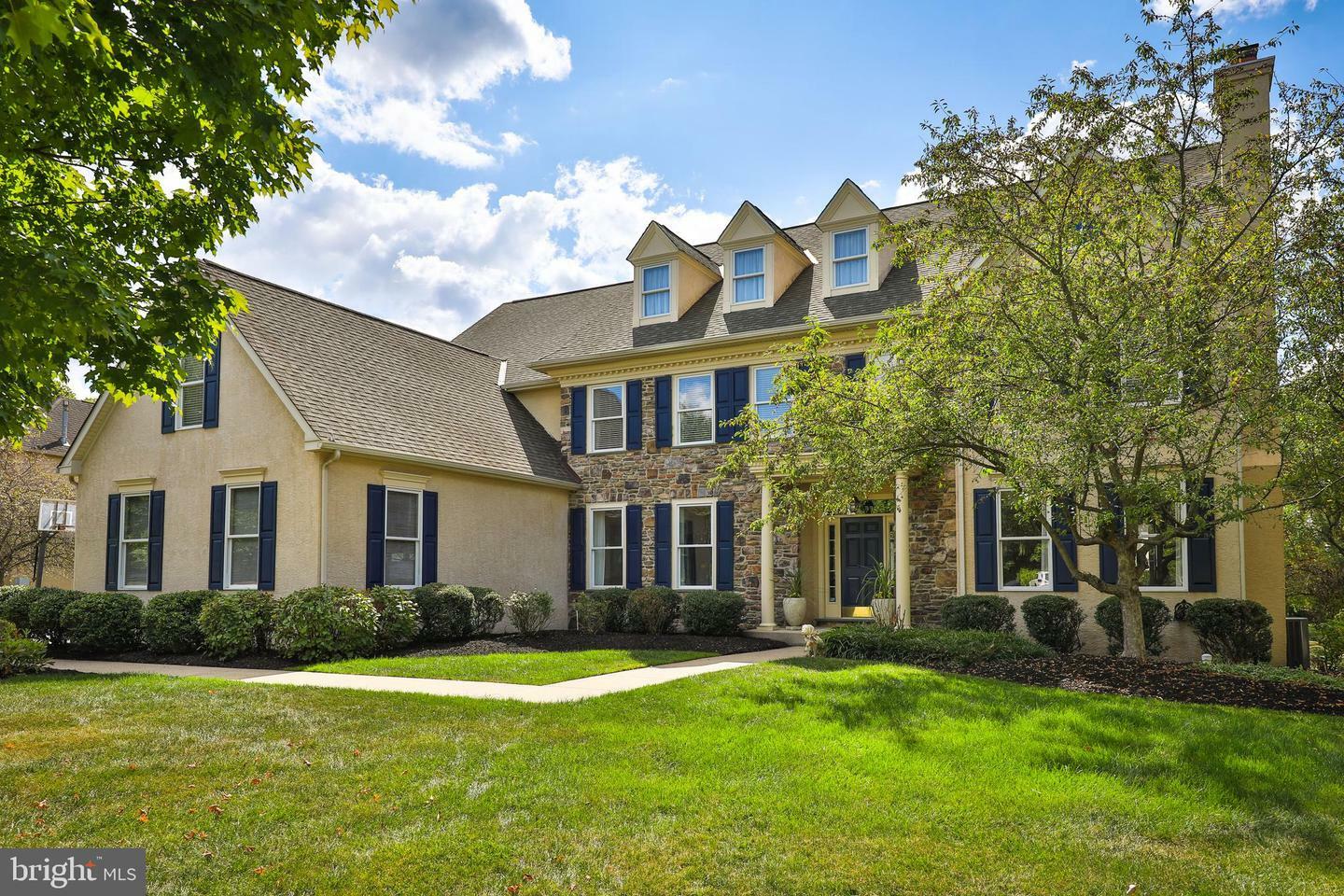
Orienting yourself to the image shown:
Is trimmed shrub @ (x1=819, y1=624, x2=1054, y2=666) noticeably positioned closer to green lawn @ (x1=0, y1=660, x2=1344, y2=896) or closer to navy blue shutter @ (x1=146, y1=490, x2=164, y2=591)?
green lawn @ (x1=0, y1=660, x2=1344, y2=896)

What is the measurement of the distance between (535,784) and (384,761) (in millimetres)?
1265

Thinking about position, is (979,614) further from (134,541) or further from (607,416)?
(134,541)

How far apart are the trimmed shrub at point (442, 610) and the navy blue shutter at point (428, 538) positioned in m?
0.74

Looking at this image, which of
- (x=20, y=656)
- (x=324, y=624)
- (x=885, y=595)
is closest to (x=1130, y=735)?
(x=885, y=595)

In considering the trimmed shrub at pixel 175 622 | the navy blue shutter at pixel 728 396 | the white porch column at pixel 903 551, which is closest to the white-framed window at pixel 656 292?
the navy blue shutter at pixel 728 396

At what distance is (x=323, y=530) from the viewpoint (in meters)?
14.5

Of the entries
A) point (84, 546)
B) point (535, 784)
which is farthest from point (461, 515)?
point (535, 784)

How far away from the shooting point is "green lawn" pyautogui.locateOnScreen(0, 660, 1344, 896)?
465 cm

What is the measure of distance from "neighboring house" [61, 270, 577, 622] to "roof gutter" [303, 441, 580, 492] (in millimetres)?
34

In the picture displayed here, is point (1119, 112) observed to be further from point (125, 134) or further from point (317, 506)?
point (317, 506)

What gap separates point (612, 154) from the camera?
449 inches

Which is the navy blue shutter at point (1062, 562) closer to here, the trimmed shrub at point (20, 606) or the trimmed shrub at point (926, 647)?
the trimmed shrub at point (926, 647)

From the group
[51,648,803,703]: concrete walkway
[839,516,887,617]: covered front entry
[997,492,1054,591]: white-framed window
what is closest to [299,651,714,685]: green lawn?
[51,648,803,703]: concrete walkway

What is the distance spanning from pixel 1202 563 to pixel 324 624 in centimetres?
1302
